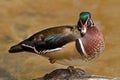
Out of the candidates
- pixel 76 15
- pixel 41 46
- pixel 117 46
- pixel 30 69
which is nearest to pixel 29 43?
pixel 41 46

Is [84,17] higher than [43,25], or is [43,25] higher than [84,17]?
[43,25]

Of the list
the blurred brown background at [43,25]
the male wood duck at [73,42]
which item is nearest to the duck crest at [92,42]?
the male wood duck at [73,42]

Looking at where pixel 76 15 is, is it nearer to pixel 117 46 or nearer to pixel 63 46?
pixel 117 46

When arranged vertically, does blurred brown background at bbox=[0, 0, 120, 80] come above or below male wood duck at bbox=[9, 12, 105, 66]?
above

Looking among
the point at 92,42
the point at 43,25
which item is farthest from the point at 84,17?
the point at 43,25

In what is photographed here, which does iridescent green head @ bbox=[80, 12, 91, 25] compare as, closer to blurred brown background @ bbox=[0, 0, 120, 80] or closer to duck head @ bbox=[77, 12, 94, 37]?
duck head @ bbox=[77, 12, 94, 37]

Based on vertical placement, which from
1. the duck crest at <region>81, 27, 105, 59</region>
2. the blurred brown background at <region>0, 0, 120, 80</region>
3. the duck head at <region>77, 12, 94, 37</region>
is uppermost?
the blurred brown background at <region>0, 0, 120, 80</region>

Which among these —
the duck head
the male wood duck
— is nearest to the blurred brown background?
the male wood duck

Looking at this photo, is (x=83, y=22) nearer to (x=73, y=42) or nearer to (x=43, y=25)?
(x=73, y=42)
